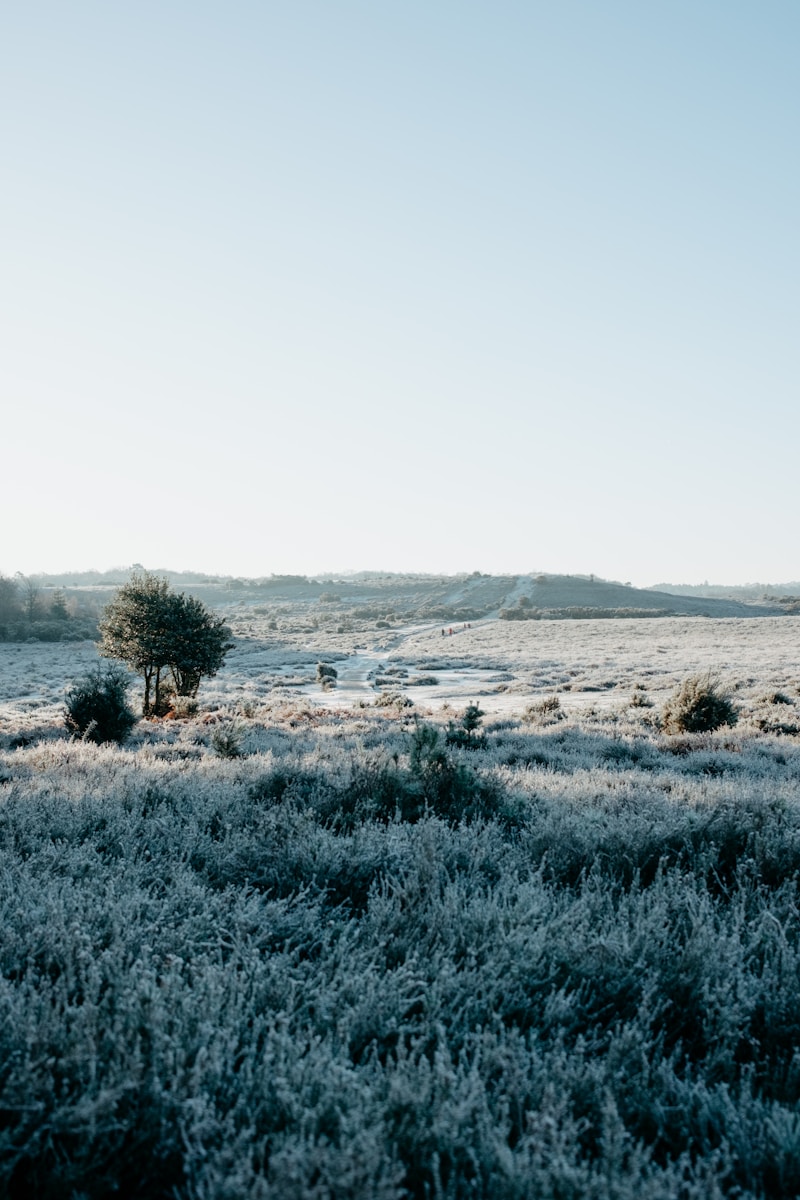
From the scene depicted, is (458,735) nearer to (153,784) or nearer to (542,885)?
(153,784)

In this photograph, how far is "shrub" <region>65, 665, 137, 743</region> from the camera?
13.3 metres

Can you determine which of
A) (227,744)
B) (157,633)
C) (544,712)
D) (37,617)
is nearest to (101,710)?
(227,744)

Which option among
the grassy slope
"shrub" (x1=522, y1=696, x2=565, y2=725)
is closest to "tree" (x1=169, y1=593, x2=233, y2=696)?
"shrub" (x1=522, y1=696, x2=565, y2=725)

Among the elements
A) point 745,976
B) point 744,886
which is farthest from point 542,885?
point 744,886

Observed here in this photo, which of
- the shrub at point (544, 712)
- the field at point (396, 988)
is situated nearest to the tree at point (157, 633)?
the shrub at point (544, 712)

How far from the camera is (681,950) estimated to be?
10.4ft

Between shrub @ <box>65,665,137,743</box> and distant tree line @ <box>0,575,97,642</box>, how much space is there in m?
54.8

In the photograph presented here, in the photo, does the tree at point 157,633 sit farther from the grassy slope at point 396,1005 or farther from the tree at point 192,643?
the grassy slope at point 396,1005

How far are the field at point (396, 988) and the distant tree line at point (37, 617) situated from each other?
213ft

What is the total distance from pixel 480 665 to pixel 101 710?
31.4 metres

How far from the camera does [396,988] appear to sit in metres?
2.79

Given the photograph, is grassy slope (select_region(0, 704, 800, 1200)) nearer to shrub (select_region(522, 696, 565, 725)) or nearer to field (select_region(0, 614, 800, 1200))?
field (select_region(0, 614, 800, 1200))

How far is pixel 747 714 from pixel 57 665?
141 feet

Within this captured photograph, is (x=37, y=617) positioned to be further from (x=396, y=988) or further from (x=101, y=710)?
(x=396, y=988)
